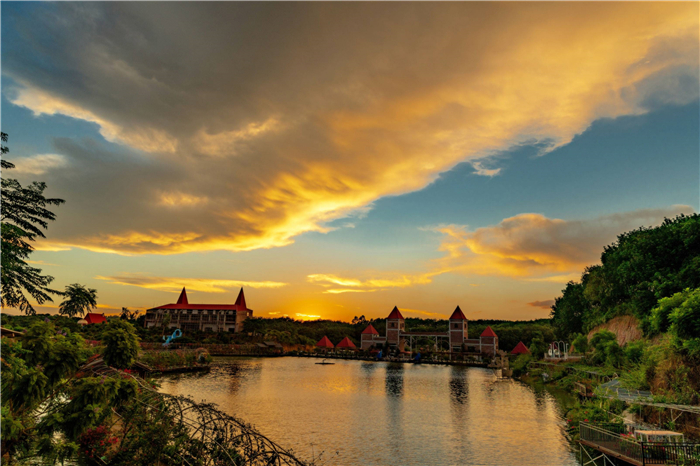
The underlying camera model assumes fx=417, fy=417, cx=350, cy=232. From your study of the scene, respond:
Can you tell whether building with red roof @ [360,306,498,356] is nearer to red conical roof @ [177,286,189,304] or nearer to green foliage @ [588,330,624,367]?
green foliage @ [588,330,624,367]

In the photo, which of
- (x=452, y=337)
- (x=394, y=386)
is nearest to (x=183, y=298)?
(x=452, y=337)

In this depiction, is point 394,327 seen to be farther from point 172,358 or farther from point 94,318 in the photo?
point 94,318

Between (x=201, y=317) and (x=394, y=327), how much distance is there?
58.0 metres

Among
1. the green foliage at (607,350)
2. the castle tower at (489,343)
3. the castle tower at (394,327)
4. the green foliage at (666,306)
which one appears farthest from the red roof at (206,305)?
the green foliage at (666,306)

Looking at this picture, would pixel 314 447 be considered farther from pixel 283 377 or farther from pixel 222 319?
pixel 222 319

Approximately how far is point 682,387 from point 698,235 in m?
23.7

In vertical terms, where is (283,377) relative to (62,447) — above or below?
below

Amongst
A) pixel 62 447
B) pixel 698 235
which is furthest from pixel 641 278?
pixel 62 447

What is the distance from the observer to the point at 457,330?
101 m

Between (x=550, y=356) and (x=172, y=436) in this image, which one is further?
(x=550, y=356)

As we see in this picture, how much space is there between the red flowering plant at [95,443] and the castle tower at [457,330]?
305 ft

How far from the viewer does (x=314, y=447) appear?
72.0 feet

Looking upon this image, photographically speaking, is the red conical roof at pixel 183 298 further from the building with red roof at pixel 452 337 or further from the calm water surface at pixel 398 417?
the calm water surface at pixel 398 417

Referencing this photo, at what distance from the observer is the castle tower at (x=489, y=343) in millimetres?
93588
